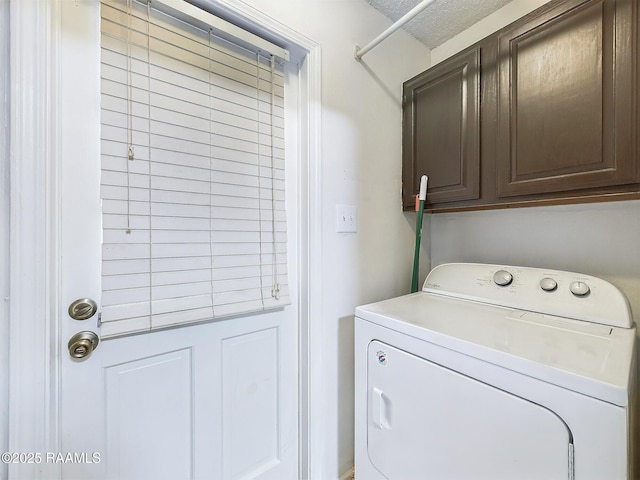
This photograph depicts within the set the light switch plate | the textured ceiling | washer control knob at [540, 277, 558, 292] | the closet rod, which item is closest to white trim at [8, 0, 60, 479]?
the light switch plate

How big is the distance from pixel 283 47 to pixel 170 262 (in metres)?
1.04

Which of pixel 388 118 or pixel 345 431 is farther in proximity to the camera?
pixel 388 118

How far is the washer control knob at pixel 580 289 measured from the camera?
37.2 inches

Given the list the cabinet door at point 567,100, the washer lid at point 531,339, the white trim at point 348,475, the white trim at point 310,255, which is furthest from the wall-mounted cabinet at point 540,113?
the white trim at point 348,475

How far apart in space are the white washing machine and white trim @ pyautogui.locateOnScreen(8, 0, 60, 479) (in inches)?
39.7

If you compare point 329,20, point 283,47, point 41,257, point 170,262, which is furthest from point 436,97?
point 41,257

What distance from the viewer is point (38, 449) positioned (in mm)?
701

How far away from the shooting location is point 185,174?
36.8 inches

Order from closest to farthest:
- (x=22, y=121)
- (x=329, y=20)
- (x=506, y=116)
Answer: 1. (x=22, y=121)
2. (x=506, y=116)
3. (x=329, y=20)

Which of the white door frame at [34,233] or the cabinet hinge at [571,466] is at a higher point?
the white door frame at [34,233]

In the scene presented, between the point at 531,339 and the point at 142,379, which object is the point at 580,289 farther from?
the point at 142,379

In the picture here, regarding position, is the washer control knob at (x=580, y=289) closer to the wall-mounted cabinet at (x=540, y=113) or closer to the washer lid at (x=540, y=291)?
the washer lid at (x=540, y=291)

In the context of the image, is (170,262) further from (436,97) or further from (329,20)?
(436,97)

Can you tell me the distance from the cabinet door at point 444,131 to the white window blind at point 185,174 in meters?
0.75
